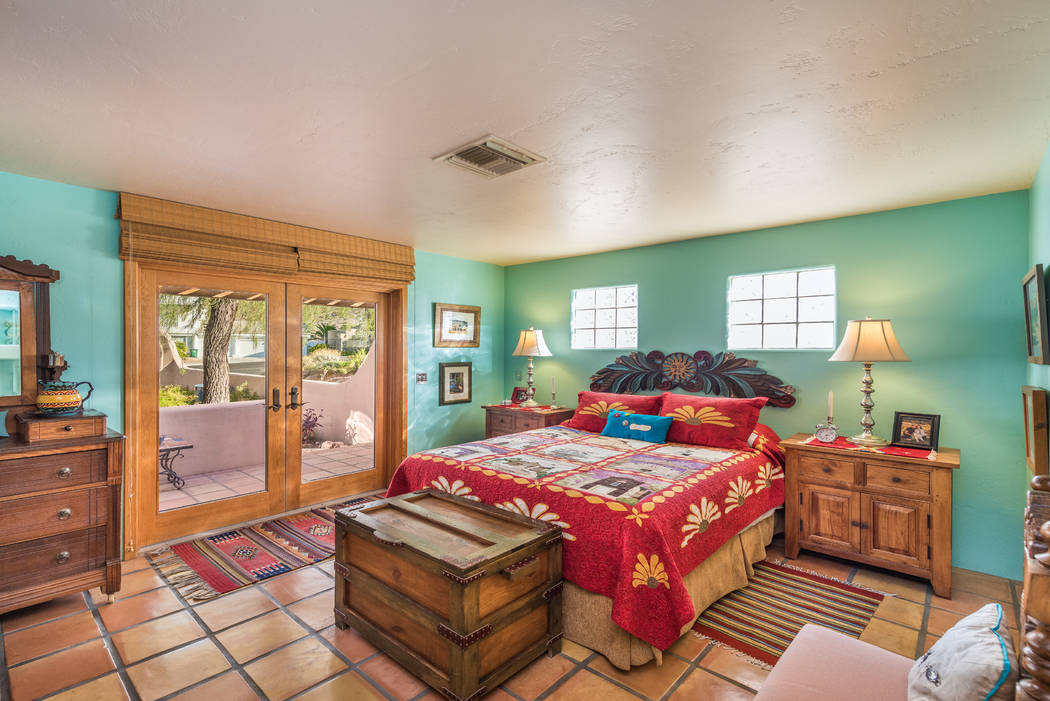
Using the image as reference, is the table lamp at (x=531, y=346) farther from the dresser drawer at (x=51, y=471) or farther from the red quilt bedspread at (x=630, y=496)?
the dresser drawer at (x=51, y=471)

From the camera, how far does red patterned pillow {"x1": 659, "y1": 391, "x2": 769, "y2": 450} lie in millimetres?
3475

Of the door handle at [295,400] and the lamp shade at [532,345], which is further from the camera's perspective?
the lamp shade at [532,345]

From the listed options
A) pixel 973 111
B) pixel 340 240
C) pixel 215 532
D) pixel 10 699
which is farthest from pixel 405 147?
pixel 215 532

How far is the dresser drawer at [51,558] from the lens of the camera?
7.91 feet

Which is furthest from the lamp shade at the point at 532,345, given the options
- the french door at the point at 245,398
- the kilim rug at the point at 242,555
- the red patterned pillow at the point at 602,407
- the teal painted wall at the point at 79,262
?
the teal painted wall at the point at 79,262

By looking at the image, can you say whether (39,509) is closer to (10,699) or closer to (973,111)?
(10,699)

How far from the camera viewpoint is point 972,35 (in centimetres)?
156

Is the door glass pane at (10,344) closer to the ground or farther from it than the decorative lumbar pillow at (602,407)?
farther from it

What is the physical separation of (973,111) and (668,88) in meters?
1.30

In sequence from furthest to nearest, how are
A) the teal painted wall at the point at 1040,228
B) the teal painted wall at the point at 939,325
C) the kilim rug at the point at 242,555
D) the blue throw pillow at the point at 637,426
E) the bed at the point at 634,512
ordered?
the blue throw pillow at the point at 637,426 < the teal painted wall at the point at 939,325 < the kilim rug at the point at 242,555 < the teal painted wall at the point at 1040,228 < the bed at the point at 634,512

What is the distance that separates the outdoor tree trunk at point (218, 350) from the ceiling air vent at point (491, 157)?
7.60 ft

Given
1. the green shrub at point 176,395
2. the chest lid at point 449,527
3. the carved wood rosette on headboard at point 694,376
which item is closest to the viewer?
the chest lid at point 449,527

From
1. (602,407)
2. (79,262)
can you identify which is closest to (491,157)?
(602,407)

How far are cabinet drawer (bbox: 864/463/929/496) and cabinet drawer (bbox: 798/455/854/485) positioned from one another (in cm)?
10
